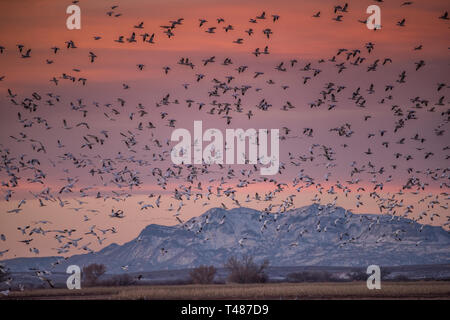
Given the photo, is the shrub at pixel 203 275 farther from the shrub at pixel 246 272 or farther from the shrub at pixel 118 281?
the shrub at pixel 118 281

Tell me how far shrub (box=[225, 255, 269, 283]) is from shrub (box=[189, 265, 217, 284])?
552cm

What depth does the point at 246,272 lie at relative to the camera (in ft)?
432

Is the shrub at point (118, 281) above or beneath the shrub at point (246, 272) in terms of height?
beneath

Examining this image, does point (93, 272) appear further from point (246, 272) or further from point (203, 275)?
point (246, 272)

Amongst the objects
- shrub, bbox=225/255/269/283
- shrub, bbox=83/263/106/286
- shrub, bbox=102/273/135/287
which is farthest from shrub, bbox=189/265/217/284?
shrub, bbox=83/263/106/286

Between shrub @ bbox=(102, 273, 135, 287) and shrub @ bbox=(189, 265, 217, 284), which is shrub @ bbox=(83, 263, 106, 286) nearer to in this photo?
shrub @ bbox=(102, 273, 135, 287)

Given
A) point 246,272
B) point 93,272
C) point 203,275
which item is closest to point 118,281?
point 93,272

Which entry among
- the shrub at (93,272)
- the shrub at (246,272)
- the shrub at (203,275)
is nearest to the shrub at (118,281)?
the shrub at (93,272)

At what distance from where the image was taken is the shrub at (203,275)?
461 feet

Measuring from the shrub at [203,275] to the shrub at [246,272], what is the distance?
18.1 ft

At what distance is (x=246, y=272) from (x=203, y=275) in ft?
41.8

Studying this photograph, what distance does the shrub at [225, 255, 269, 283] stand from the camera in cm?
13012
